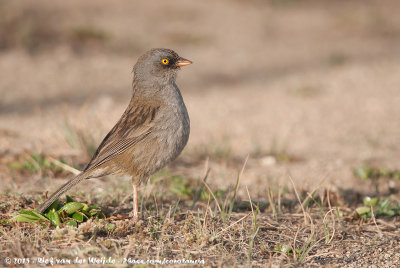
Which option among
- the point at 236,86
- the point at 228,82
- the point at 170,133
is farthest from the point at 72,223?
the point at 228,82

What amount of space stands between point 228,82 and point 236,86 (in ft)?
0.79

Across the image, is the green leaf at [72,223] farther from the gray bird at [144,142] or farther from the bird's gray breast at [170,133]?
the bird's gray breast at [170,133]

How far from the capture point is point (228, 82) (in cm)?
→ 1105

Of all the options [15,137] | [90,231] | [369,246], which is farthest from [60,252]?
[15,137]

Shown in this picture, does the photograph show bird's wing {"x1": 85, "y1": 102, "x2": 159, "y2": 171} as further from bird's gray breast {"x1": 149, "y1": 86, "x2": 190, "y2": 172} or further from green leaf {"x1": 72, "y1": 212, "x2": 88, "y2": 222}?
green leaf {"x1": 72, "y1": 212, "x2": 88, "y2": 222}

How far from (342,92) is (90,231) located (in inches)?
306

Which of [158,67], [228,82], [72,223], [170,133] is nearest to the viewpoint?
[72,223]

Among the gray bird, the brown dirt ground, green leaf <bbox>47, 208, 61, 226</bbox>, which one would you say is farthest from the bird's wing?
the brown dirt ground

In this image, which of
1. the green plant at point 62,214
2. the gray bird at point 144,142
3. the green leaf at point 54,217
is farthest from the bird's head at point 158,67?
the green leaf at point 54,217

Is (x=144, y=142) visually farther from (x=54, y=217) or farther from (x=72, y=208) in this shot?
(x=54, y=217)

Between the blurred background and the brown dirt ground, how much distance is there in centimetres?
4

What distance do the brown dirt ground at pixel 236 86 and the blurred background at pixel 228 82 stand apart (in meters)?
0.04

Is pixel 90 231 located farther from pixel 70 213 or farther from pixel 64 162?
pixel 64 162

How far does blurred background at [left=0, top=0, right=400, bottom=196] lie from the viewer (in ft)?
23.0
